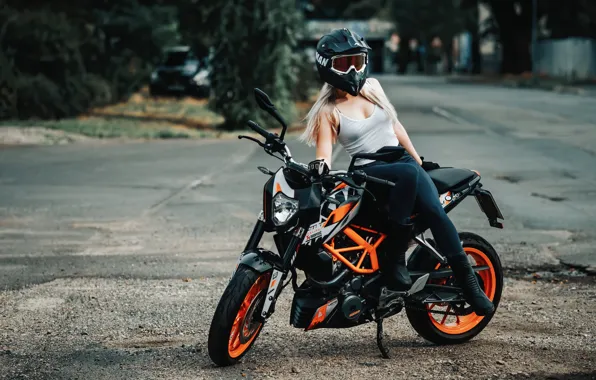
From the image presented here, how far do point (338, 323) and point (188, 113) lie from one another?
2572 centimetres

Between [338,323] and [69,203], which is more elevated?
[338,323]

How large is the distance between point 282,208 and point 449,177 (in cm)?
119

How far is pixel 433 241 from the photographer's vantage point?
6352 mm

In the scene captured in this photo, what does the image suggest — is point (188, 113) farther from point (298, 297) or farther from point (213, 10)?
point (298, 297)

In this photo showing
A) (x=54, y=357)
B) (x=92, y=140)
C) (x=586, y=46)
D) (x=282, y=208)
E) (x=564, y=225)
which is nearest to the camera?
(x=282, y=208)

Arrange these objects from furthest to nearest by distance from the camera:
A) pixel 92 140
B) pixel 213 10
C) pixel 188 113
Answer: pixel 188 113
pixel 213 10
pixel 92 140

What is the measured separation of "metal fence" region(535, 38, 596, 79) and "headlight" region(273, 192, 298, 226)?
52165 mm

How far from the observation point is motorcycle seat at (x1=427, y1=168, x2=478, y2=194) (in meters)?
6.25

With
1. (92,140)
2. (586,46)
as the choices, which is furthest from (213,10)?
(586,46)

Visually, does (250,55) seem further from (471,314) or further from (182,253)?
(471,314)

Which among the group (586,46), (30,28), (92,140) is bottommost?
(586,46)

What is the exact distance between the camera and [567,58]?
210ft

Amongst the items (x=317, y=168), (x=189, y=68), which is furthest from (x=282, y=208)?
(x=189, y=68)

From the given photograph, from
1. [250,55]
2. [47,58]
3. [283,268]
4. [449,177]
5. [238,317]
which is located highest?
[449,177]
